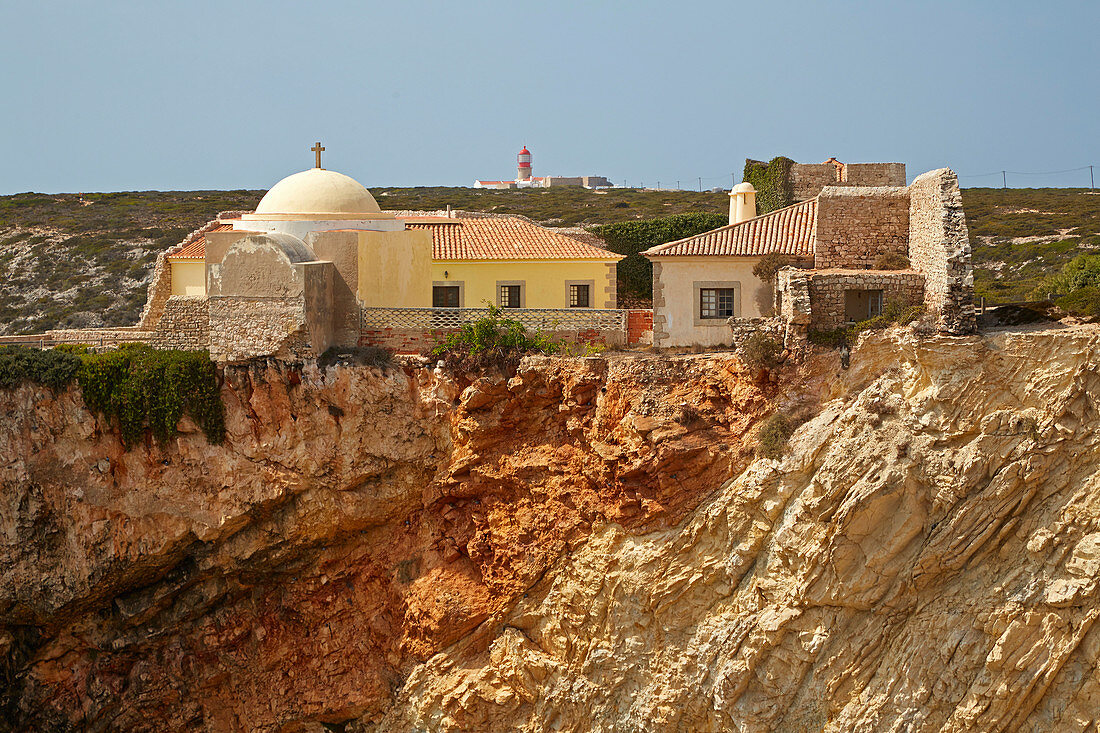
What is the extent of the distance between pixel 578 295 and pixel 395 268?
5175mm

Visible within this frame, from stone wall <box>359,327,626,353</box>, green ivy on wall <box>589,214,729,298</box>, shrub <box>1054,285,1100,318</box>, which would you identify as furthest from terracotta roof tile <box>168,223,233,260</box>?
shrub <box>1054,285,1100,318</box>

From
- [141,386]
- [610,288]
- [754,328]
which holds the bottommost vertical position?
[141,386]

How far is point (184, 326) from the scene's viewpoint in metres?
22.4

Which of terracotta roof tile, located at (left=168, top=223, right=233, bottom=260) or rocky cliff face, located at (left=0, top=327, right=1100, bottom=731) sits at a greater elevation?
terracotta roof tile, located at (left=168, top=223, right=233, bottom=260)

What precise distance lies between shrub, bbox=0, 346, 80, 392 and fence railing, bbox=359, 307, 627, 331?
5.90 meters

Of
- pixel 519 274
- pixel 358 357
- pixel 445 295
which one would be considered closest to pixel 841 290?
pixel 519 274

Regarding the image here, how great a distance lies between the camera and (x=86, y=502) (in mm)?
21188

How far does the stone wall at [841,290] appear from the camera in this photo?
19.9 metres

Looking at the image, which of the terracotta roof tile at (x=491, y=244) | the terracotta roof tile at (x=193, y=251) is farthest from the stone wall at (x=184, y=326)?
the terracotta roof tile at (x=193, y=251)

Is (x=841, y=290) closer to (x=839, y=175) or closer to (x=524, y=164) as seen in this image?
(x=839, y=175)

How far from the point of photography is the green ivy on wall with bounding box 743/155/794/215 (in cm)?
3123

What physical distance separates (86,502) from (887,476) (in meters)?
15.3

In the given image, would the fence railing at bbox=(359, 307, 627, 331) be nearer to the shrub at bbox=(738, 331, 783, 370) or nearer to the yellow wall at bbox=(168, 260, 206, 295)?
the shrub at bbox=(738, 331, 783, 370)

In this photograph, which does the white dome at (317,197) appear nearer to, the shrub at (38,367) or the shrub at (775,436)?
the shrub at (38,367)
